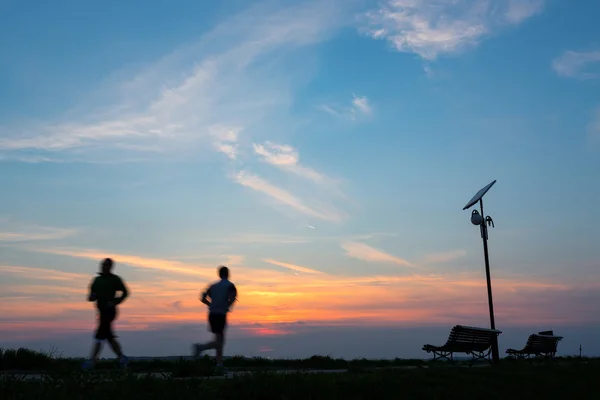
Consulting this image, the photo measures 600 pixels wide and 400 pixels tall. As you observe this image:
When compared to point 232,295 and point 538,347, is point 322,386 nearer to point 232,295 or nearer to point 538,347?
point 232,295

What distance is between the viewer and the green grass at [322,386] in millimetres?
8156

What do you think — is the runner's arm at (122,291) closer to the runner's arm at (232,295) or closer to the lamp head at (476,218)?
the runner's arm at (232,295)

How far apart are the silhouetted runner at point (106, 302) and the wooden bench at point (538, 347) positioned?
44.6 ft

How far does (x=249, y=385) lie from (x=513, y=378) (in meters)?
5.42

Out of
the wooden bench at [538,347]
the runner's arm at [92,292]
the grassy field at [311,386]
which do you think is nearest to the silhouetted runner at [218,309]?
the grassy field at [311,386]

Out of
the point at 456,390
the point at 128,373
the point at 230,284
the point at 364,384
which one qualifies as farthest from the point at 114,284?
the point at 456,390

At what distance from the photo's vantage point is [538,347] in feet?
66.5

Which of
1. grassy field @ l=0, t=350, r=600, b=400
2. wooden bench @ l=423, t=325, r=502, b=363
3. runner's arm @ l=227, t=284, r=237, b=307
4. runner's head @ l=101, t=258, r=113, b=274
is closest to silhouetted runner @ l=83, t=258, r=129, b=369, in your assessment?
runner's head @ l=101, t=258, r=113, b=274

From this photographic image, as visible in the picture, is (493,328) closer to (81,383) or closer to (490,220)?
(490,220)

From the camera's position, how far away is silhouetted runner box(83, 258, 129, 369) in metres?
11.7

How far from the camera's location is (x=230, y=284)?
12.6 m

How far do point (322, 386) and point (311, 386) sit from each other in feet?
0.60

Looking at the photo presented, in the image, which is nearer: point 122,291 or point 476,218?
point 122,291

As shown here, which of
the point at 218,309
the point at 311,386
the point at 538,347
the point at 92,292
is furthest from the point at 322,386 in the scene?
the point at 538,347
